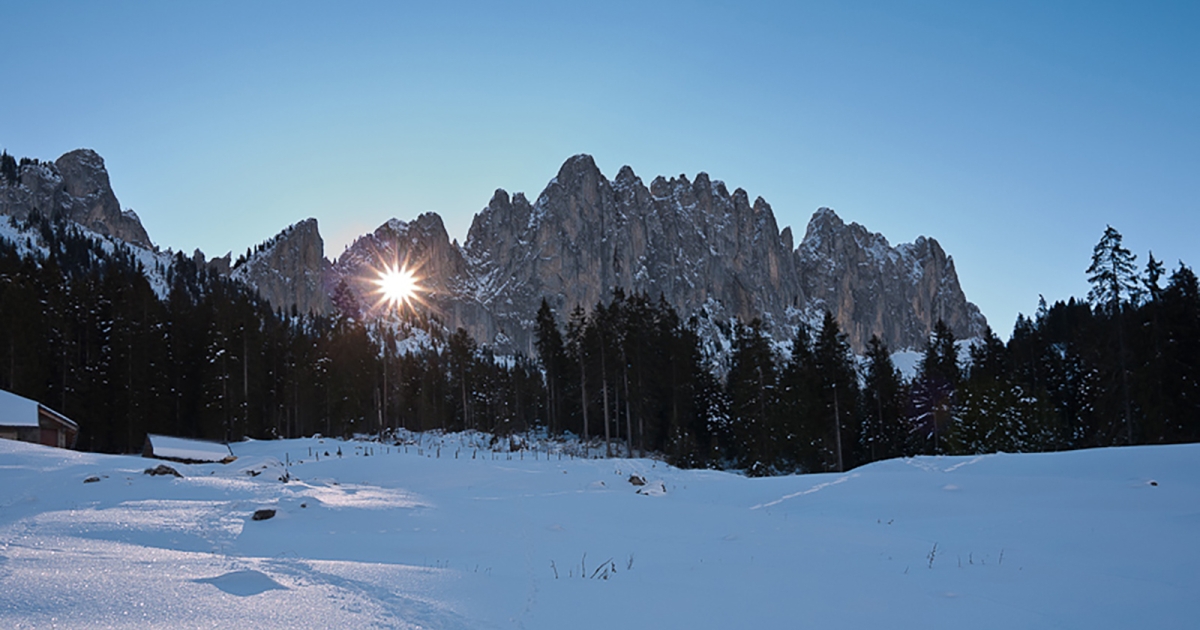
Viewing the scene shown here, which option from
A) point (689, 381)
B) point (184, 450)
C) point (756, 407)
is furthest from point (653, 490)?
point (689, 381)

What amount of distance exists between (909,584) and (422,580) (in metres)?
4.71

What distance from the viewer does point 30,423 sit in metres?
25.3

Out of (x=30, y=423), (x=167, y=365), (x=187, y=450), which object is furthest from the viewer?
(x=167, y=365)

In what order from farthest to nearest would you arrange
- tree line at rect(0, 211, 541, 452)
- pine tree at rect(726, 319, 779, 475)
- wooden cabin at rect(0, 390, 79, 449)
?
pine tree at rect(726, 319, 779, 475) → tree line at rect(0, 211, 541, 452) → wooden cabin at rect(0, 390, 79, 449)

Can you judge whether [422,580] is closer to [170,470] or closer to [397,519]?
[397,519]

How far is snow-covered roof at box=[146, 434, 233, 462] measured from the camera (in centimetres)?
2719

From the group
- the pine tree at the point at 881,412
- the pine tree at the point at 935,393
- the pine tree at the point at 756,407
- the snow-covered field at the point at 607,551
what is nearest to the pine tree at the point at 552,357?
the pine tree at the point at 756,407

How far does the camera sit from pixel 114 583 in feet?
13.7

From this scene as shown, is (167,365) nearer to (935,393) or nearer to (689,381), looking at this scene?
(689,381)

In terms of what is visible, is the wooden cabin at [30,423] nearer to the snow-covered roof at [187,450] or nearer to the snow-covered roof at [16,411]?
the snow-covered roof at [16,411]

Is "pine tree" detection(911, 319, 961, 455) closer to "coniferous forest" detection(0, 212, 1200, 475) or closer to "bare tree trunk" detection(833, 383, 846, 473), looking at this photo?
"coniferous forest" detection(0, 212, 1200, 475)

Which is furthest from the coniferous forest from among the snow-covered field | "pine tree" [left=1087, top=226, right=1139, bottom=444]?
the snow-covered field

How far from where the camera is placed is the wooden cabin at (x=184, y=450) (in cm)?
2693

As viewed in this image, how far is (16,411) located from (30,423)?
927 mm
